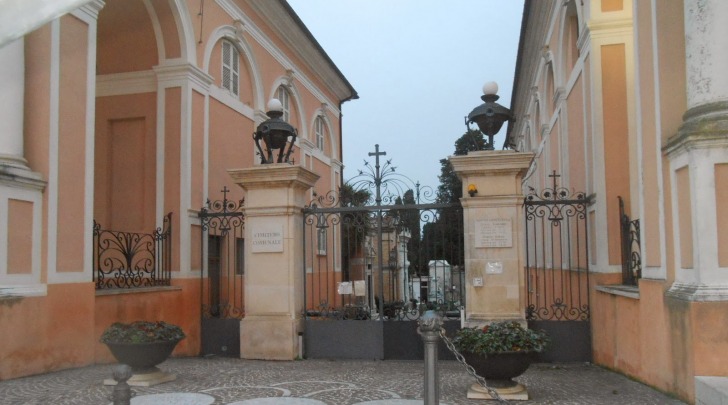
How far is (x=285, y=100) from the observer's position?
21406 mm

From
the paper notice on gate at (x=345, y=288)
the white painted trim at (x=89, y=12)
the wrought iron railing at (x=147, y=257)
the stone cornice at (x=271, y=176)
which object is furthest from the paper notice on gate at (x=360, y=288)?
the white painted trim at (x=89, y=12)

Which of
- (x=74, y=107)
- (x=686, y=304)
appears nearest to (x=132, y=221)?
(x=74, y=107)

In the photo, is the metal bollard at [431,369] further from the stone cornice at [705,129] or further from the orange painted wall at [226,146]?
the orange painted wall at [226,146]

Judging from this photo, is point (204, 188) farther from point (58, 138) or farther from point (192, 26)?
point (58, 138)

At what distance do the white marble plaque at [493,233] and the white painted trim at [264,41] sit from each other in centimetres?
877

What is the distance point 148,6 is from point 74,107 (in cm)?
394

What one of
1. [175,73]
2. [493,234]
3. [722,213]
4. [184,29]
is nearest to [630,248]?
[493,234]

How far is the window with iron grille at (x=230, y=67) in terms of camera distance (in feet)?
52.2

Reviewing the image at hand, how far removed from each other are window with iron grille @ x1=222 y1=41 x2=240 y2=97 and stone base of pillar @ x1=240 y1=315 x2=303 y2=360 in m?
6.71

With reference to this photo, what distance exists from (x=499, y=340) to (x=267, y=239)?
517 cm

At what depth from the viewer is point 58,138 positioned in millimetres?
9953

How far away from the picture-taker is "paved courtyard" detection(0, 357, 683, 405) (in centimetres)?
762

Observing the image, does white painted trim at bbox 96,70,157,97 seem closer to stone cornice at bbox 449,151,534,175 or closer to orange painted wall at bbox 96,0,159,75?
orange painted wall at bbox 96,0,159,75

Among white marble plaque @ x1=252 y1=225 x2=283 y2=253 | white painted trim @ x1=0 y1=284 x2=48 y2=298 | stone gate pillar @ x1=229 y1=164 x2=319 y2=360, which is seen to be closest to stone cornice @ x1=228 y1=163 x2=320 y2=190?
stone gate pillar @ x1=229 y1=164 x2=319 y2=360
